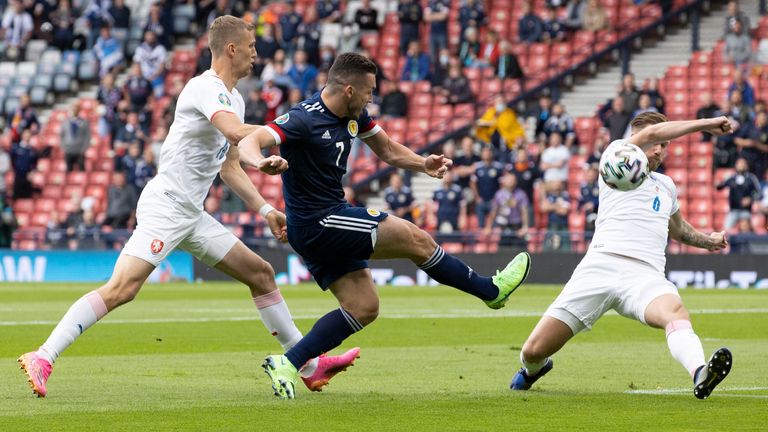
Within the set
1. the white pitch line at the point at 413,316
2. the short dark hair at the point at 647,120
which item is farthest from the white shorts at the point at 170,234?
the white pitch line at the point at 413,316

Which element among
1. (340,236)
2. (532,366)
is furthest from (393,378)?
(340,236)

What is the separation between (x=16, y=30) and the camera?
122 ft

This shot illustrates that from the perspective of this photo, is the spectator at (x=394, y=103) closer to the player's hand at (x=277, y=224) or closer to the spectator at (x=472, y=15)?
the spectator at (x=472, y=15)

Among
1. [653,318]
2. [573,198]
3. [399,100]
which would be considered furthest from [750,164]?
[653,318]

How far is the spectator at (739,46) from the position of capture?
1117 inches

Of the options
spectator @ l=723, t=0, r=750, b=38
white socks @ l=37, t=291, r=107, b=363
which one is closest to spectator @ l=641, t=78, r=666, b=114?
spectator @ l=723, t=0, r=750, b=38

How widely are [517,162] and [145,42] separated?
1128 cm

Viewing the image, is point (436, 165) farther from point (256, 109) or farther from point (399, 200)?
point (256, 109)

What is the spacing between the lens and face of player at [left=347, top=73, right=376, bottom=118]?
9117 mm

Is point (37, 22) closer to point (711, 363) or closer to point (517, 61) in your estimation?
point (517, 61)

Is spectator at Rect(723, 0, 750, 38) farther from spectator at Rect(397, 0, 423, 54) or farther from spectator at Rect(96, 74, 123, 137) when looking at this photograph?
spectator at Rect(96, 74, 123, 137)

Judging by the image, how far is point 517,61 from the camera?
3039 cm

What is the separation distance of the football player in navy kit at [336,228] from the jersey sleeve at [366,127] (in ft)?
0.75

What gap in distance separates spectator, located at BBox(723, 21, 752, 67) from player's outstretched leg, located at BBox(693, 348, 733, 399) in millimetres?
21054
